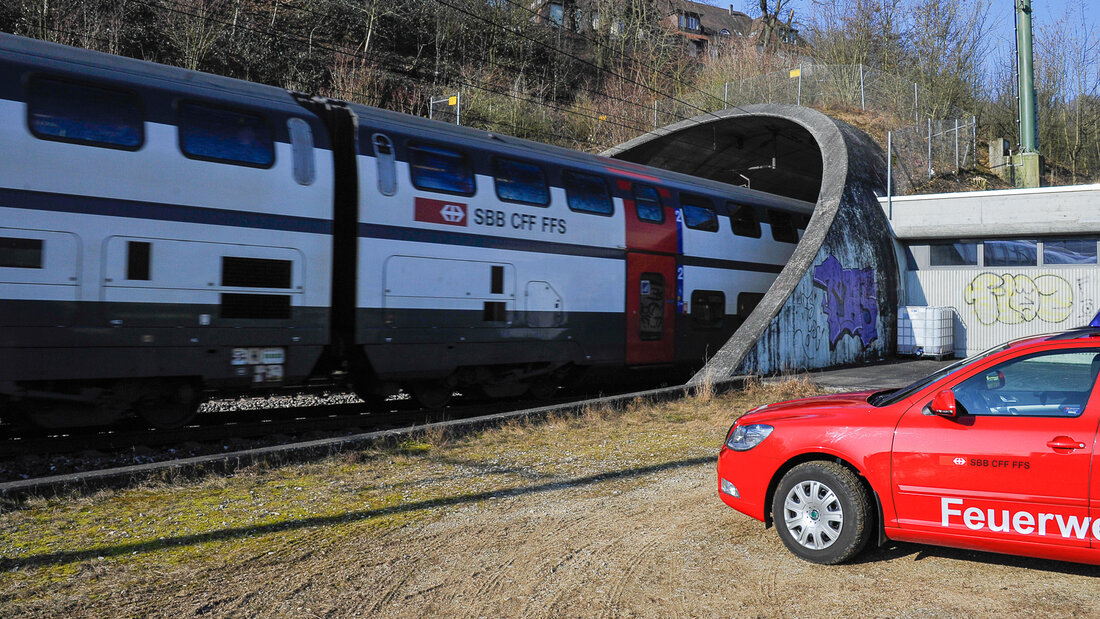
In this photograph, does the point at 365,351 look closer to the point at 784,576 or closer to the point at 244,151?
the point at 244,151

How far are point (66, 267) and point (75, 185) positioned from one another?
862 millimetres

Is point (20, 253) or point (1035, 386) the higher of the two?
point (20, 253)

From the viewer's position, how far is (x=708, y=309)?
15.9 meters

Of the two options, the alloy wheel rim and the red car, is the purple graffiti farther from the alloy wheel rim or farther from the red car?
the alloy wheel rim

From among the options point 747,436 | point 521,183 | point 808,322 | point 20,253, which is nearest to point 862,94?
point 808,322

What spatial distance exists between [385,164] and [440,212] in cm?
105

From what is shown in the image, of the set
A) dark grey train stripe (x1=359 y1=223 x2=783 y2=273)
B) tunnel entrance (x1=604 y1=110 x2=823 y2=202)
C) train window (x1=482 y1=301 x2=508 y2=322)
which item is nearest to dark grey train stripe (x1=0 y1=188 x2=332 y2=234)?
dark grey train stripe (x1=359 y1=223 x2=783 y2=273)

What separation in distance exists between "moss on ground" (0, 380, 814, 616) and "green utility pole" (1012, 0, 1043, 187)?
17218 mm

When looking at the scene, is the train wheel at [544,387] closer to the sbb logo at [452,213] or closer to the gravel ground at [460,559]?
the sbb logo at [452,213]

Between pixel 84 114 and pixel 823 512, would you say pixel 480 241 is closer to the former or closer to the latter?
pixel 84 114

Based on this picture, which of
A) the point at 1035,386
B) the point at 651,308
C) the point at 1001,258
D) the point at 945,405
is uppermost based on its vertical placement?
the point at 1001,258

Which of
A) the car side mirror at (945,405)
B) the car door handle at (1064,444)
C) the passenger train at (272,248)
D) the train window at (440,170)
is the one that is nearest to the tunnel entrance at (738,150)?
the passenger train at (272,248)

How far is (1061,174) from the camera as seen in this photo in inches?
1258

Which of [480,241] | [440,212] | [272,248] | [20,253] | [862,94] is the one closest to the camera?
[20,253]
